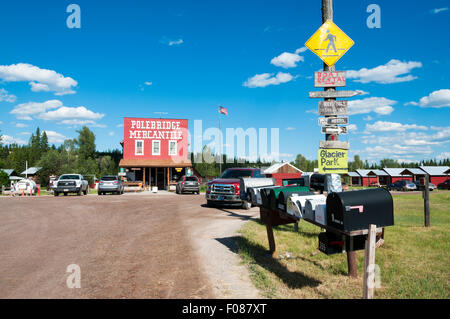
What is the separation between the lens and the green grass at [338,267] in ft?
14.3

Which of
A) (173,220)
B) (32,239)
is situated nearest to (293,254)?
(173,220)

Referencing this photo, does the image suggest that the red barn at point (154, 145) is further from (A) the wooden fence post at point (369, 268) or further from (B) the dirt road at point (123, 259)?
(A) the wooden fence post at point (369, 268)

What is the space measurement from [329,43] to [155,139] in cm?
3279

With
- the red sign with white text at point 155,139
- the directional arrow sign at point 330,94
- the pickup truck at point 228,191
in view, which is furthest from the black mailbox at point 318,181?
the red sign with white text at point 155,139

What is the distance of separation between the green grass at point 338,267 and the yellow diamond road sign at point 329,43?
4.32m

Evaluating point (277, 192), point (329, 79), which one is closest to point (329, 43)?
point (329, 79)

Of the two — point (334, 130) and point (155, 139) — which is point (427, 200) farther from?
point (155, 139)

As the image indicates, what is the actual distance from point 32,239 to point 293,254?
258 inches

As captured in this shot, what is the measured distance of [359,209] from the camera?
12.6 feet

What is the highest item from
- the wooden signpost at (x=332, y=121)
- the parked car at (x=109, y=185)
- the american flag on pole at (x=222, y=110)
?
the american flag on pole at (x=222, y=110)

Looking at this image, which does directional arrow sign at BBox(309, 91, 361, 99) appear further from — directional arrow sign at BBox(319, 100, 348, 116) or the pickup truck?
the pickup truck

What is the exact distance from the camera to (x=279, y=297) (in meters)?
4.05

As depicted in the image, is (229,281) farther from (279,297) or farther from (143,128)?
(143,128)
